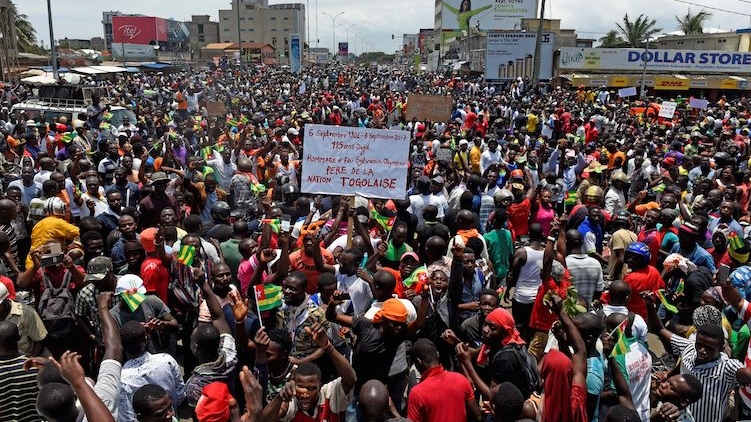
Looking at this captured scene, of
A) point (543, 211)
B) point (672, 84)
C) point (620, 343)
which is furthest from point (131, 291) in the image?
point (672, 84)

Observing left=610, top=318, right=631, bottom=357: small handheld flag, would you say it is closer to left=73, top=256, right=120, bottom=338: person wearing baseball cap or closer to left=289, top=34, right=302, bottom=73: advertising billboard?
left=73, top=256, right=120, bottom=338: person wearing baseball cap

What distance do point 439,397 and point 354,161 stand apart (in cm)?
280

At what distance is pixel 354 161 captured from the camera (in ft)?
18.2

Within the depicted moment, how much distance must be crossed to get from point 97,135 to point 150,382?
1043cm

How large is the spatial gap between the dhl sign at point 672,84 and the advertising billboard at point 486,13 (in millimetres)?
27223

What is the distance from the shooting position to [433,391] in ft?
10.5

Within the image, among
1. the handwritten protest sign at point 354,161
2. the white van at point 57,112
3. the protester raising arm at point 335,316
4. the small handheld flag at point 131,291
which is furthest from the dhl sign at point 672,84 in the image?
the small handheld flag at point 131,291

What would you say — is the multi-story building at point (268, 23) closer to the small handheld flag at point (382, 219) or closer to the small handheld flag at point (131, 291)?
the small handheld flag at point (382, 219)

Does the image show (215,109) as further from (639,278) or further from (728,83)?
(728,83)

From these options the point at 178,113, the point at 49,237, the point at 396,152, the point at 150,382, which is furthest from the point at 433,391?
the point at 178,113

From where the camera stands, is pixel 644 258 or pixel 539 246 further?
pixel 539 246

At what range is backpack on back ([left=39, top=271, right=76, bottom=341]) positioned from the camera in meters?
4.16

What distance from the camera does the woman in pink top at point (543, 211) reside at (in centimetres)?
690

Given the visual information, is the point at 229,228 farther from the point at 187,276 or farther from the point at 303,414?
the point at 303,414
